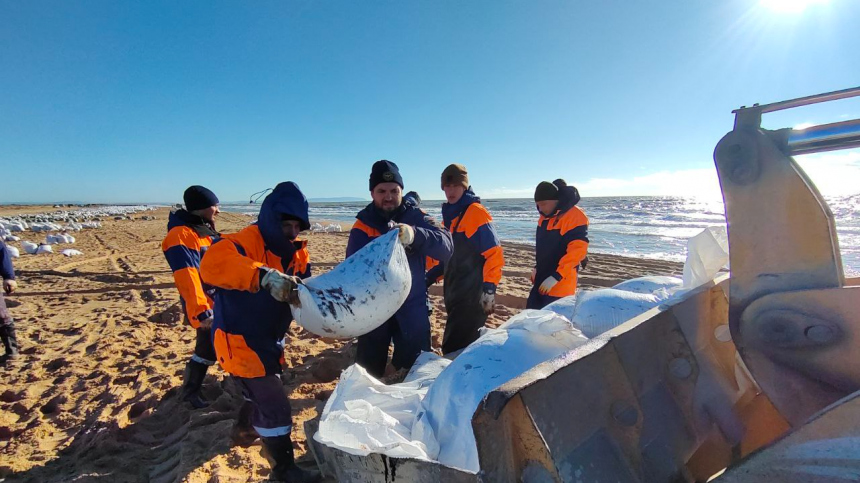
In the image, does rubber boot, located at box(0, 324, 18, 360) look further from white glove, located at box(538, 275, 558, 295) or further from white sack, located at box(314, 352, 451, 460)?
white glove, located at box(538, 275, 558, 295)

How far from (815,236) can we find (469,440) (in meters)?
1.29

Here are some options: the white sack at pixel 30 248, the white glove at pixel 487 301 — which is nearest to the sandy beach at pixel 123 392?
the white glove at pixel 487 301

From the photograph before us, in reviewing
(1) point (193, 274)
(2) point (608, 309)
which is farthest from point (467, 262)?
(1) point (193, 274)

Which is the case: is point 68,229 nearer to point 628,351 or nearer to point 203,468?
point 203,468

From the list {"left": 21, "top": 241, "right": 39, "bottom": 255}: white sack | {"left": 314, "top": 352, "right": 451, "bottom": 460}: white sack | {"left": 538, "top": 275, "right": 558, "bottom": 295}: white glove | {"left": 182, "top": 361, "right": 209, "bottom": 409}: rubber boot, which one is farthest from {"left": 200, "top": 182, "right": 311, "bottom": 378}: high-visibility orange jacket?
{"left": 21, "top": 241, "right": 39, "bottom": 255}: white sack

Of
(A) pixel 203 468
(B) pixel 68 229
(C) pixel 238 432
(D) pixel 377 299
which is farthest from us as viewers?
(B) pixel 68 229

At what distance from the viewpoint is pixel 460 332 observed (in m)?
3.46

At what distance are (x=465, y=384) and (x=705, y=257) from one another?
4.30 feet

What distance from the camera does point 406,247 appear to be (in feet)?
8.49

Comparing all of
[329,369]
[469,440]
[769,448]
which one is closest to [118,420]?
[329,369]

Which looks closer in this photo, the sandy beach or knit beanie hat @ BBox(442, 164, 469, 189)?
the sandy beach

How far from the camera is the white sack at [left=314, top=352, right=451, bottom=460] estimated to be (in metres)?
1.47

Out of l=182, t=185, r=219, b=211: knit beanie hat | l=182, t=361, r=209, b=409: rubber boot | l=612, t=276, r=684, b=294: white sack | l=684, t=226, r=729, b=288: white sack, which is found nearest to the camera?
l=684, t=226, r=729, b=288: white sack

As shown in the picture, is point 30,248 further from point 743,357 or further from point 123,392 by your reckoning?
point 743,357
